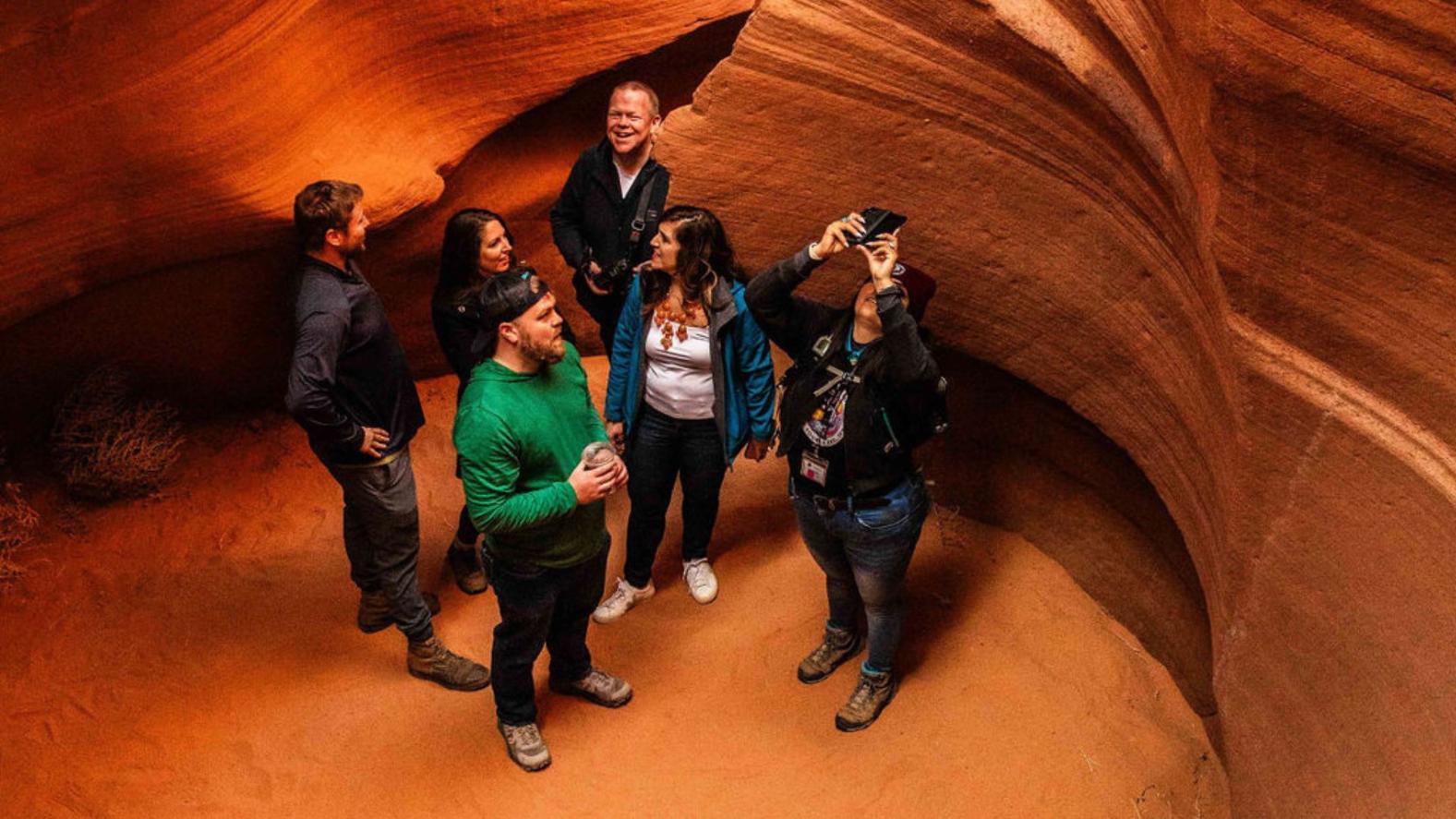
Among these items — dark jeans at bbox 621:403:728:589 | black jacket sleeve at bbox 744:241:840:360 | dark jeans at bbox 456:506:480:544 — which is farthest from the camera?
dark jeans at bbox 456:506:480:544

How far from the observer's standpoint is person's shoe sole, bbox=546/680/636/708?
4.59 meters

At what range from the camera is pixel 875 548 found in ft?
13.0

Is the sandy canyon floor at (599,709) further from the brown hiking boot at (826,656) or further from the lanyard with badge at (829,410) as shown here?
the lanyard with badge at (829,410)

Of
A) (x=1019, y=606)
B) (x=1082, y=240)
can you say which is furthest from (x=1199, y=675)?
(x=1082, y=240)

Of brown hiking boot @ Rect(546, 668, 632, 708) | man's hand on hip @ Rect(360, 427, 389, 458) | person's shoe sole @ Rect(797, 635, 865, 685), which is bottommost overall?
brown hiking boot @ Rect(546, 668, 632, 708)

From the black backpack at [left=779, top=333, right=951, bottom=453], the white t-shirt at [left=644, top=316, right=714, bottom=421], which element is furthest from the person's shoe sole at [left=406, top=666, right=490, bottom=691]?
the black backpack at [left=779, top=333, right=951, bottom=453]

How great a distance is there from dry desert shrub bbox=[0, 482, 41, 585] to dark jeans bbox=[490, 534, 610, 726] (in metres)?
2.40

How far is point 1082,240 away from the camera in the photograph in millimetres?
3828

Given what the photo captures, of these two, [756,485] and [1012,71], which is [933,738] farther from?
[1012,71]

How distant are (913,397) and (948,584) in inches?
53.9

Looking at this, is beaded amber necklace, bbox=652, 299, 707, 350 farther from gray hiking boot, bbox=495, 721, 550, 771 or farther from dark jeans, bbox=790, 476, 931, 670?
gray hiking boot, bbox=495, 721, 550, 771

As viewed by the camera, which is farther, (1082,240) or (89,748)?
(89,748)

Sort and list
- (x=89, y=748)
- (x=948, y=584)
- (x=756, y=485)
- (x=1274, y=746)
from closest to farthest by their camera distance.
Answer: (x=1274, y=746), (x=89, y=748), (x=948, y=584), (x=756, y=485)

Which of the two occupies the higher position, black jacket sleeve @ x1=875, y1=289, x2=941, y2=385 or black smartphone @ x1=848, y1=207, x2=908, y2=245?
black smartphone @ x1=848, y1=207, x2=908, y2=245
